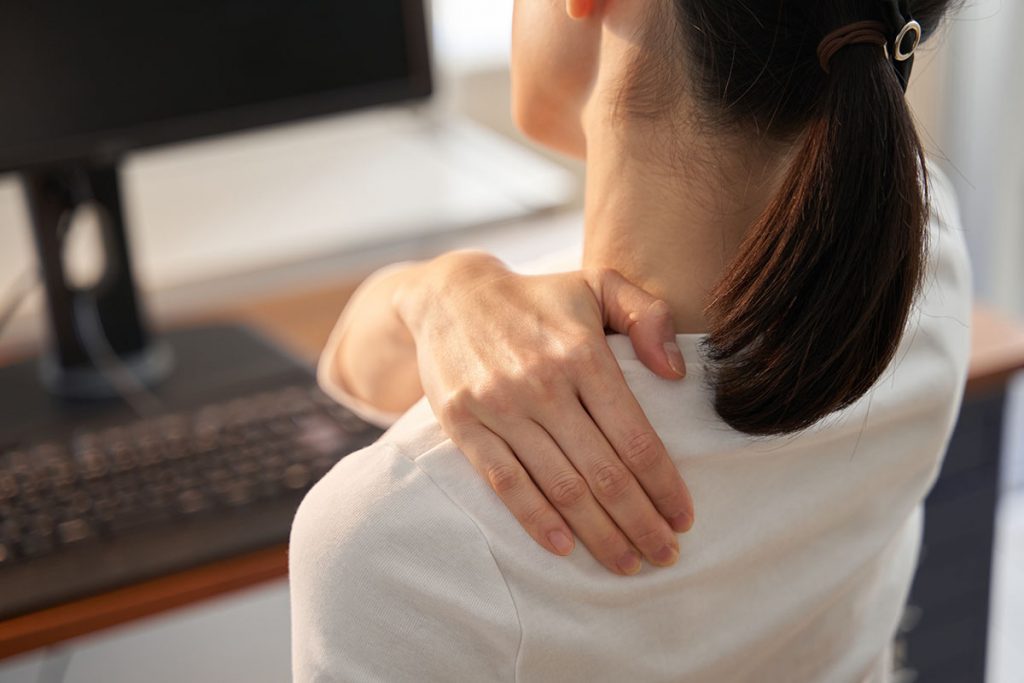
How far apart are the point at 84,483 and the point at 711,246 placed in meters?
0.59

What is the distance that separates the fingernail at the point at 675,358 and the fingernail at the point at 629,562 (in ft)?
0.35

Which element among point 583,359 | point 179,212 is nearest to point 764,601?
point 583,359

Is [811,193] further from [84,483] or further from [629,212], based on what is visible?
[84,483]

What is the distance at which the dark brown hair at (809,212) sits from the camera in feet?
2.03

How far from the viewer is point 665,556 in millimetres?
685

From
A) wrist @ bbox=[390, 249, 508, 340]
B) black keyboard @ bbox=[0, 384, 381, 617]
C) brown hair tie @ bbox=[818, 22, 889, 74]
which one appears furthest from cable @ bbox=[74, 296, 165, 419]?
brown hair tie @ bbox=[818, 22, 889, 74]

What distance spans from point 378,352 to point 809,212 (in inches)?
18.5

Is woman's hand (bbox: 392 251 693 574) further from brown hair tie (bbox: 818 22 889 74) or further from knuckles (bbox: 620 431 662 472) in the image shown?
brown hair tie (bbox: 818 22 889 74)

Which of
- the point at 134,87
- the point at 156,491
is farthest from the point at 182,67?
the point at 156,491

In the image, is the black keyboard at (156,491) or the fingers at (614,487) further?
the black keyboard at (156,491)

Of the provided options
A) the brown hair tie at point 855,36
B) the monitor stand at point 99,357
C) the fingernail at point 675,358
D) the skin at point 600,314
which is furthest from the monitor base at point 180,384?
the brown hair tie at point 855,36

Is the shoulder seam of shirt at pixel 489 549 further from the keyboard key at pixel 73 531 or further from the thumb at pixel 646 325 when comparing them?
the keyboard key at pixel 73 531

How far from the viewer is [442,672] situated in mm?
665

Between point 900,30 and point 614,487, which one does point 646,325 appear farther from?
point 900,30
